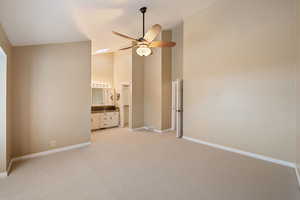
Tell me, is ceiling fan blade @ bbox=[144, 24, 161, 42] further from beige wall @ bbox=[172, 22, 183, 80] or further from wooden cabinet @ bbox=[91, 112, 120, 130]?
wooden cabinet @ bbox=[91, 112, 120, 130]

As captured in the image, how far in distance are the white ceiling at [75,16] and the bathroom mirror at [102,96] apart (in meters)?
3.06

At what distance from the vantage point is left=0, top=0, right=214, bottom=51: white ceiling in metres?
2.20

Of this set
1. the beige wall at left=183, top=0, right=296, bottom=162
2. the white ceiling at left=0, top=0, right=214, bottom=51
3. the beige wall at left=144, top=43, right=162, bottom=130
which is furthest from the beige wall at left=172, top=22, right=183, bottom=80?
the white ceiling at left=0, top=0, right=214, bottom=51

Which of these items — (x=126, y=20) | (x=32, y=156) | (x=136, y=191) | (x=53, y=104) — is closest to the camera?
(x=136, y=191)

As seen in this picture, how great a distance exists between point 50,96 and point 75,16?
1884mm

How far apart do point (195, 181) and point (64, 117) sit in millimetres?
3267

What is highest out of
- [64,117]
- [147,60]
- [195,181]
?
[147,60]

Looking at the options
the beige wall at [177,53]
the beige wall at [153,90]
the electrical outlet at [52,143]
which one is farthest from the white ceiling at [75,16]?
the electrical outlet at [52,143]

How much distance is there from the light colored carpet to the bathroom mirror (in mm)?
3368

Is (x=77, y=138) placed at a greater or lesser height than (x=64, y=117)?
lesser

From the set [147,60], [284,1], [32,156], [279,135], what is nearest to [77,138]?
[32,156]

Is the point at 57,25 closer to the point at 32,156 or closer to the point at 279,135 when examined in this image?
the point at 32,156

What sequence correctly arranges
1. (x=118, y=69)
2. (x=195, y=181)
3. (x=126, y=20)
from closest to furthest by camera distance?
1. (x=195, y=181)
2. (x=126, y=20)
3. (x=118, y=69)

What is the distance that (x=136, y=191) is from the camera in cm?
210
